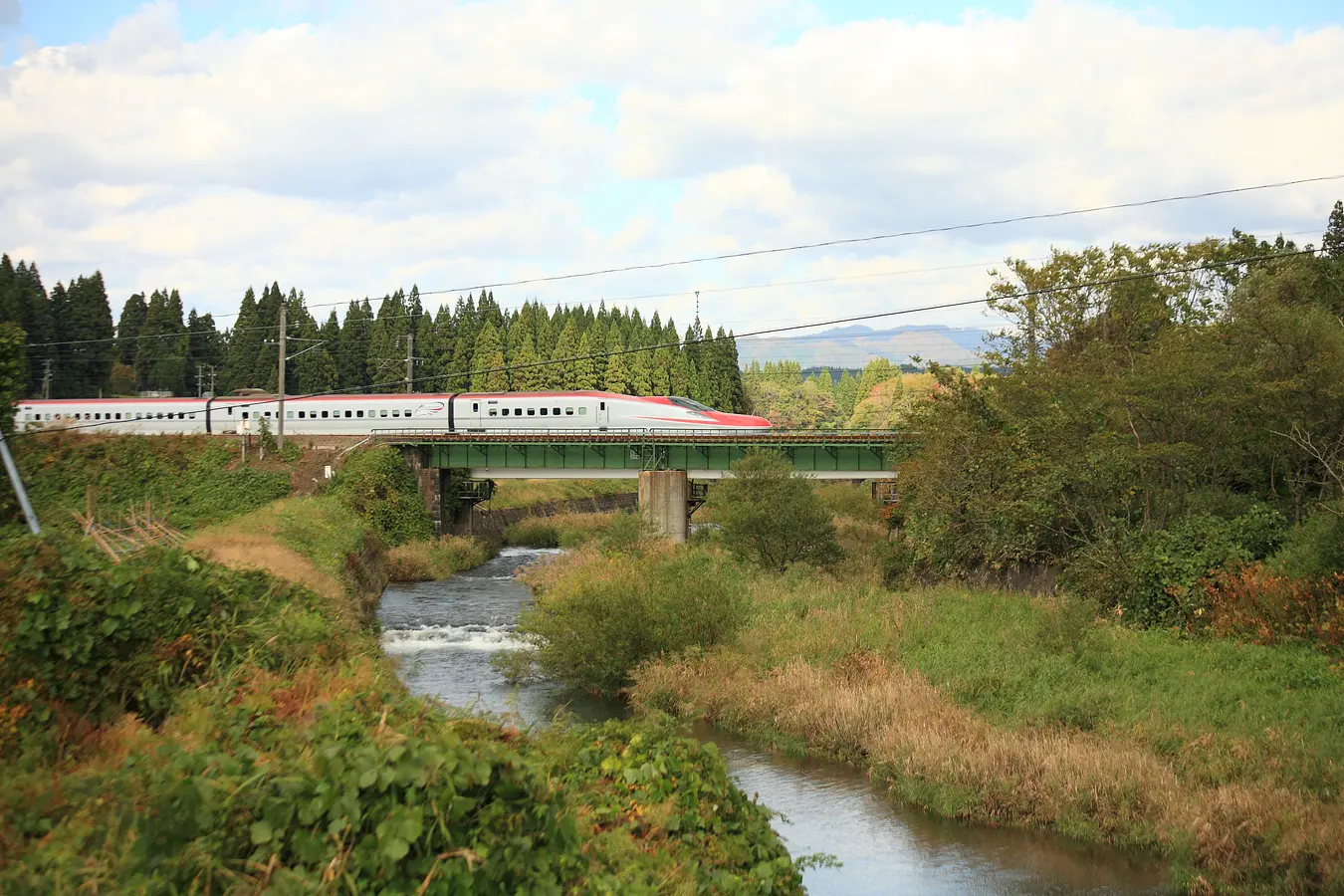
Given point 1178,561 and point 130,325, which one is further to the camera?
point 130,325

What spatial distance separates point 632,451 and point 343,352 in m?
61.6

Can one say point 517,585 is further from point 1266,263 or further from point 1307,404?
point 1266,263

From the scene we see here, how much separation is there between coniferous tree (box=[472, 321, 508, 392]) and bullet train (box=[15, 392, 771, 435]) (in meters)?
33.6

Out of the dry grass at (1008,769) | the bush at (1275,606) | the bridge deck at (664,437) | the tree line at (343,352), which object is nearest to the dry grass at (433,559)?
the bridge deck at (664,437)

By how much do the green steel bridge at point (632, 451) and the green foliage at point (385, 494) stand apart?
1.75 meters

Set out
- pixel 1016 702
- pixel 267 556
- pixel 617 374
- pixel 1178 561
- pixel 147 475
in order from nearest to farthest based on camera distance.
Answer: pixel 1016 702 < pixel 1178 561 < pixel 267 556 < pixel 147 475 < pixel 617 374

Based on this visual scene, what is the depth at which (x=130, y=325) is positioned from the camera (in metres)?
107

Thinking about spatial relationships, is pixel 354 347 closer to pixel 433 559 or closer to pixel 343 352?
pixel 343 352

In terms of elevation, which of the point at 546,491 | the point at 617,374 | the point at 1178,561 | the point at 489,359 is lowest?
the point at 546,491

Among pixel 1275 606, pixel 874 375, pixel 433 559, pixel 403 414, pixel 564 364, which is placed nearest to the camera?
pixel 1275 606

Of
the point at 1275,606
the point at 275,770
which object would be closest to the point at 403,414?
the point at 1275,606

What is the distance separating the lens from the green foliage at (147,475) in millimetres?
47625

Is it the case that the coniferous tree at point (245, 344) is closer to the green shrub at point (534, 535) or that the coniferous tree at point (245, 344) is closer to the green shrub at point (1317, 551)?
the green shrub at point (534, 535)

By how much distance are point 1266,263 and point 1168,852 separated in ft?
116
